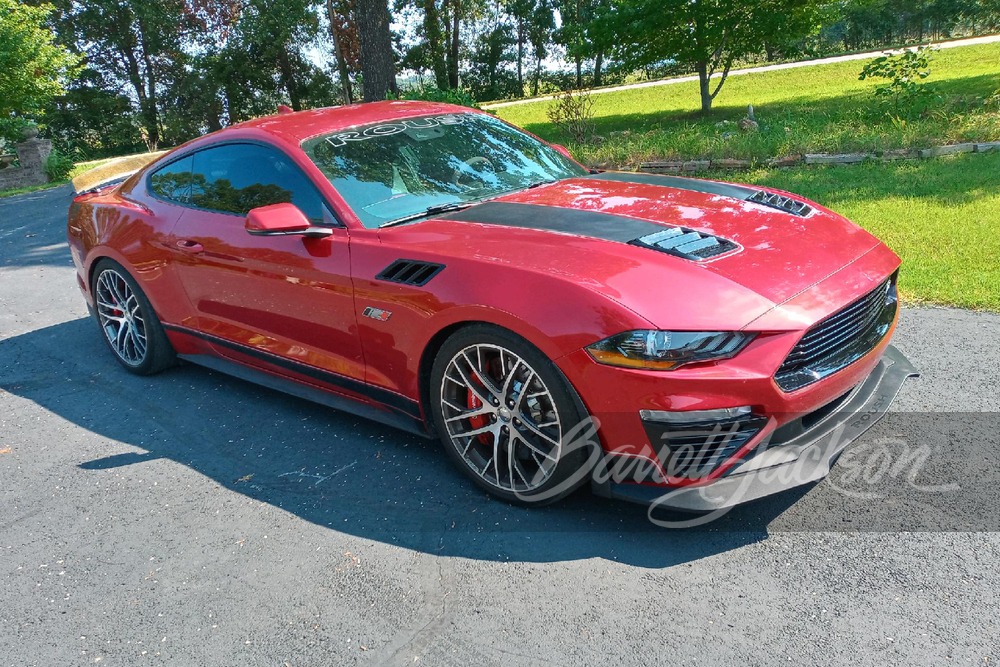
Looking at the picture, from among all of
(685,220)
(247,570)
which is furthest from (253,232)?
(685,220)

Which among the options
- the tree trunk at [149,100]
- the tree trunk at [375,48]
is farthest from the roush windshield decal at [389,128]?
the tree trunk at [149,100]

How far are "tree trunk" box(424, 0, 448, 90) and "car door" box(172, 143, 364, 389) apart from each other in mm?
32505

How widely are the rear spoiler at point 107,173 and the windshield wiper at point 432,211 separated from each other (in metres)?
13.2

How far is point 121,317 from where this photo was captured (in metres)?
5.68

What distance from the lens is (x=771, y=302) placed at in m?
3.13

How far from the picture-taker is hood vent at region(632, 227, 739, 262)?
3.40 metres

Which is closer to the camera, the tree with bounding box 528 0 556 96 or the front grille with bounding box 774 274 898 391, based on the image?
the front grille with bounding box 774 274 898 391

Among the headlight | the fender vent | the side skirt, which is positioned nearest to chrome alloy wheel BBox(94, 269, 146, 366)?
the side skirt

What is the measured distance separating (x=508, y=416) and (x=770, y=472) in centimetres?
107

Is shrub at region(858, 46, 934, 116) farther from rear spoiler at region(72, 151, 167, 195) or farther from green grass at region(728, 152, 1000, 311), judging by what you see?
rear spoiler at region(72, 151, 167, 195)

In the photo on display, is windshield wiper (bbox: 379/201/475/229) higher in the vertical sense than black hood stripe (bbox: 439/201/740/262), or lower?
higher

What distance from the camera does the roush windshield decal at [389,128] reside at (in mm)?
4484

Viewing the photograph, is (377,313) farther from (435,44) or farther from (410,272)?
(435,44)

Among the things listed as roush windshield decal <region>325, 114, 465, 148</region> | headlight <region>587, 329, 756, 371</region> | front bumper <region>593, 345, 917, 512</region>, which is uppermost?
roush windshield decal <region>325, 114, 465, 148</region>
